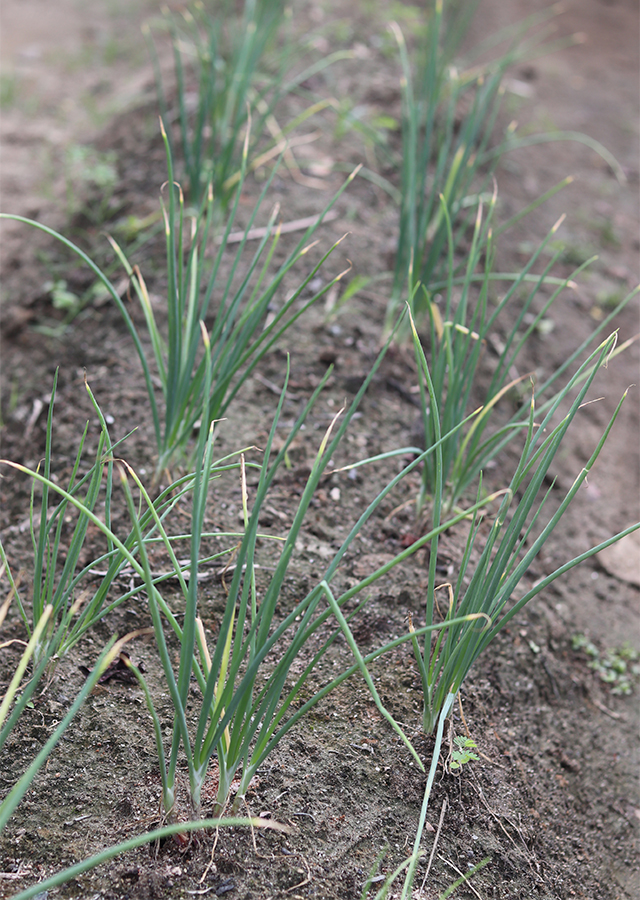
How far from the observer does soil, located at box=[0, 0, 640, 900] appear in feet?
3.60

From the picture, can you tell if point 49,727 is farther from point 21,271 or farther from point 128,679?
point 21,271

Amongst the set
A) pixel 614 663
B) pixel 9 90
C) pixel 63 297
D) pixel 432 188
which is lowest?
pixel 614 663

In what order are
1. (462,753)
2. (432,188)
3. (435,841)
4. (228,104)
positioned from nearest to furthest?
(435,841), (462,753), (432,188), (228,104)

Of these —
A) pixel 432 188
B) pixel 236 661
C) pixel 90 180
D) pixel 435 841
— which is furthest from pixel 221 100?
pixel 435 841

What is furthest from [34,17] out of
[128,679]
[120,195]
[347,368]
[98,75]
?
[128,679]

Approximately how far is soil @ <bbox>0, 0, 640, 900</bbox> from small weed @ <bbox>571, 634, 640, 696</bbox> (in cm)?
2

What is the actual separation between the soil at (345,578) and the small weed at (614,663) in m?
0.02

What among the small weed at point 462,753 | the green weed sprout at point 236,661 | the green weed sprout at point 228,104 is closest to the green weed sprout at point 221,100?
the green weed sprout at point 228,104

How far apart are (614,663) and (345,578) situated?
29.4 inches

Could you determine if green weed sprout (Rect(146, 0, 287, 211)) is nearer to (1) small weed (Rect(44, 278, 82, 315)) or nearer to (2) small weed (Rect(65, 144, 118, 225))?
A: (2) small weed (Rect(65, 144, 118, 225))

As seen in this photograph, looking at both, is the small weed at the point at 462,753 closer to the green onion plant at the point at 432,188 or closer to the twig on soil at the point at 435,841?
the twig on soil at the point at 435,841

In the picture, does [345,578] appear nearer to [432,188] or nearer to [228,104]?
[432,188]

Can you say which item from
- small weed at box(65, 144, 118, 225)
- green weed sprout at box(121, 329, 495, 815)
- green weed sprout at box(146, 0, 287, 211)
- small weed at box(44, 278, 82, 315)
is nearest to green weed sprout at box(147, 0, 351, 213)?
green weed sprout at box(146, 0, 287, 211)

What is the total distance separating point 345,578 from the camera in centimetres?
152
